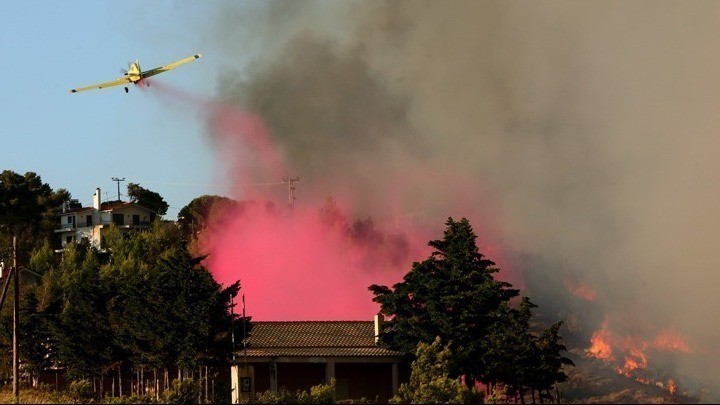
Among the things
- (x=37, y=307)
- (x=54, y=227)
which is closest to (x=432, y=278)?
(x=37, y=307)

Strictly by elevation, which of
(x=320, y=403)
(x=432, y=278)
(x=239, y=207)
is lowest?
(x=320, y=403)

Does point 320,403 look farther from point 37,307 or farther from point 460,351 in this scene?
point 37,307

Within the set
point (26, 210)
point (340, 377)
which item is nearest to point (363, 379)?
point (340, 377)

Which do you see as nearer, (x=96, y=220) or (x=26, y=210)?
(x=26, y=210)

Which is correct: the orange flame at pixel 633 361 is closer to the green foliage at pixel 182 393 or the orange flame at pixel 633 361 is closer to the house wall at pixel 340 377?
the house wall at pixel 340 377

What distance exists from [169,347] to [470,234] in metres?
20.2

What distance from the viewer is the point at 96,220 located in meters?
194

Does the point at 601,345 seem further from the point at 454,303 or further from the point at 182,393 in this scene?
the point at 182,393

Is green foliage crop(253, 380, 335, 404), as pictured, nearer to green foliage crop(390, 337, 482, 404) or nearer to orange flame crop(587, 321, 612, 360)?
green foliage crop(390, 337, 482, 404)

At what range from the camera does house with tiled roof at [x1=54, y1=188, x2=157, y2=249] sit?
191 m

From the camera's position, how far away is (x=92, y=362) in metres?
96.1

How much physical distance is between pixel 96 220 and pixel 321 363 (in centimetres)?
10597

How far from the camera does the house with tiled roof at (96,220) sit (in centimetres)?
19086

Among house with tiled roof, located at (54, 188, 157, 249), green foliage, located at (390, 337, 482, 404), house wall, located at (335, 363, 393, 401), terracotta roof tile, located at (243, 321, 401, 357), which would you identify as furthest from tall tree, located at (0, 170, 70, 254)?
green foliage, located at (390, 337, 482, 404)
